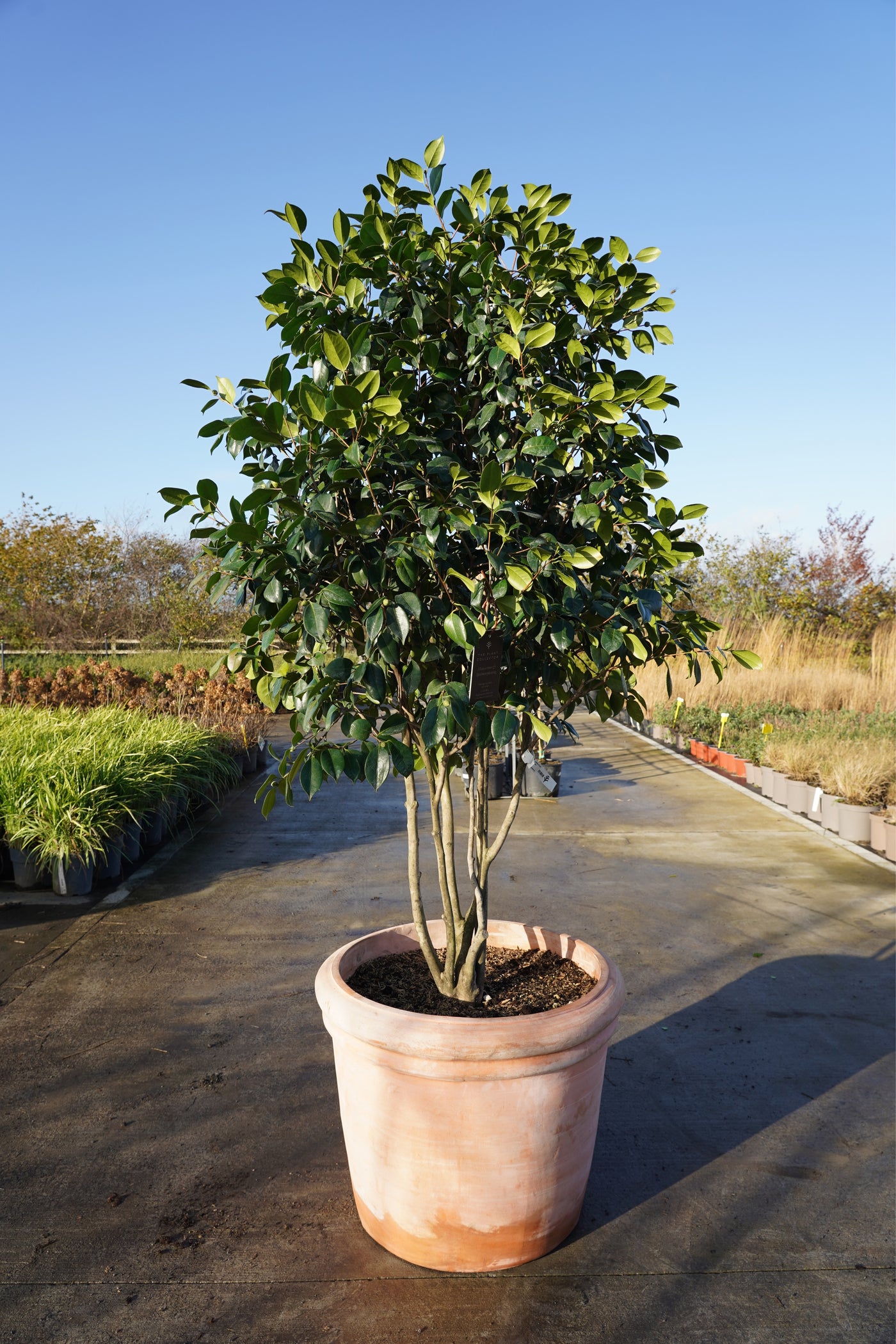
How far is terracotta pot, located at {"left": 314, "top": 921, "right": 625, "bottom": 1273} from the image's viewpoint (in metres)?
2.04

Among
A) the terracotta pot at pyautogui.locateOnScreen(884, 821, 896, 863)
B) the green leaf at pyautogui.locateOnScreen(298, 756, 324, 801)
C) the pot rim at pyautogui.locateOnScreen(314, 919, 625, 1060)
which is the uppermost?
the green leaf at pyautogui.locateOnScreen(298, 756, 324, 801)

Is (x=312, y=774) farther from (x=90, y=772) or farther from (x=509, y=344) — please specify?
(x=90, y=772)

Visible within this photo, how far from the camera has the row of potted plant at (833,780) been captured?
21.1ft

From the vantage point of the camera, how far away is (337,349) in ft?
6.19

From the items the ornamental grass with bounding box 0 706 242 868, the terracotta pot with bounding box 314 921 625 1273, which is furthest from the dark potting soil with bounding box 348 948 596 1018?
the ornamental grass with bounding box 0 706 242 868

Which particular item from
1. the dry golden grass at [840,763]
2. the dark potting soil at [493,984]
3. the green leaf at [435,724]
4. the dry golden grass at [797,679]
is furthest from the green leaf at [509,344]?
the dry golden grass at [797,679]

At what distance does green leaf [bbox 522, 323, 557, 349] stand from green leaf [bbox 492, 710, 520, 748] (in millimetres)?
888

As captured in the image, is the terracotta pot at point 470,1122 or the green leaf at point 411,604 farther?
the terracotta pot at point 470,1122

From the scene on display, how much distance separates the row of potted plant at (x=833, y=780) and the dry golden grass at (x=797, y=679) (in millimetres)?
2152

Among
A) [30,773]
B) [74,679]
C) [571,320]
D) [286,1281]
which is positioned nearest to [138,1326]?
[286,1281]

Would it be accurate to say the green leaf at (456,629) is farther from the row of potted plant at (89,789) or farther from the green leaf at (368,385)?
the row of potted plant at (89,789)

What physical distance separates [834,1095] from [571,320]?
9.22 ft

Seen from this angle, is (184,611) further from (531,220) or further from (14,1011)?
(531,220)

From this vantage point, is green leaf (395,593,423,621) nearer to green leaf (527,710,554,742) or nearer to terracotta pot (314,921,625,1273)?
green leaf (527,710,554,742)
